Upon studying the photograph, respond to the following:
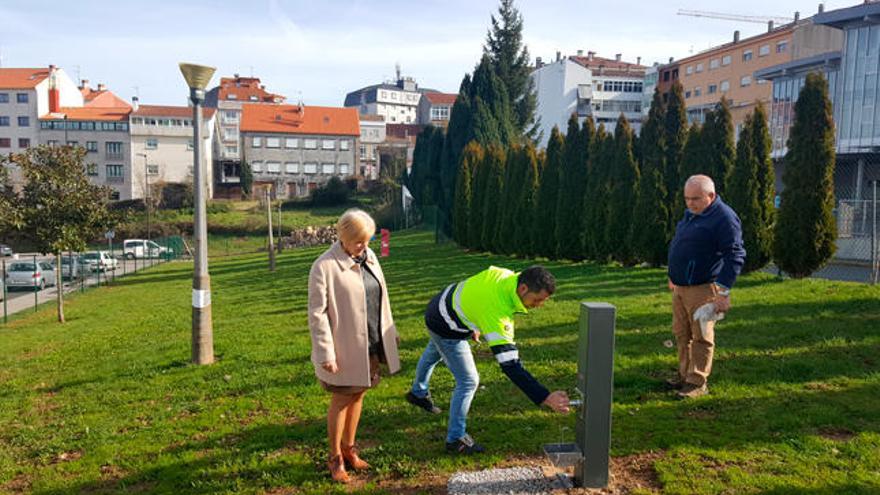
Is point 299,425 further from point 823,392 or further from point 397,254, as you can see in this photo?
point 397,254

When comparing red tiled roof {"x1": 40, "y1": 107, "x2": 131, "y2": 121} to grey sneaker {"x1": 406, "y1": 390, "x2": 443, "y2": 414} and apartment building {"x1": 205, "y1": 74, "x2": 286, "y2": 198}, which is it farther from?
grey sneaker {"x1": 406, "y1": 390, "x2": 443, "y2": 414}

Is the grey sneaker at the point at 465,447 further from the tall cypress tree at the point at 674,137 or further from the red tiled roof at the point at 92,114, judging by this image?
the red tiled roof at the point at 92,114

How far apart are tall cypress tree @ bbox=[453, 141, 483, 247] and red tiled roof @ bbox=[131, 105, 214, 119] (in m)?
46.7

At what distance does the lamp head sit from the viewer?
7.81 metres

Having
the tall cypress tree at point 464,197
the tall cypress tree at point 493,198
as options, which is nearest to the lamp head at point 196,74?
the tall cypress tree at point 493,198

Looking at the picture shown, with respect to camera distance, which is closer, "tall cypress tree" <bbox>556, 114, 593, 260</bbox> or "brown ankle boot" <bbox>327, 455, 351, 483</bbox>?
"brown ankle boot" <bbox>327, 455, 351, 483</bbox>

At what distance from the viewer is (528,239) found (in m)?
20.1

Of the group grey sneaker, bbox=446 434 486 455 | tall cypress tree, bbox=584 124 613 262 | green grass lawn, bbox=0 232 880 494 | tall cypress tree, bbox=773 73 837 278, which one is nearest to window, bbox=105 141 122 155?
tall cypress tree, bbox=584 124 613 262

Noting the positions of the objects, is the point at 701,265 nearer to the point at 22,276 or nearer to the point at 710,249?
the point at 710,249

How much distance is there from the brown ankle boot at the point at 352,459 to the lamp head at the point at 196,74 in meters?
5.71

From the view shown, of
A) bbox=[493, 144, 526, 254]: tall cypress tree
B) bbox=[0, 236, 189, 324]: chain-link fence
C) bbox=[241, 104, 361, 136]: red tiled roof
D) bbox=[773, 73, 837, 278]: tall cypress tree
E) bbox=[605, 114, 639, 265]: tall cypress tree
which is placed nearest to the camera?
bbox=[773, 73, 837, 278]: tall cypress tree

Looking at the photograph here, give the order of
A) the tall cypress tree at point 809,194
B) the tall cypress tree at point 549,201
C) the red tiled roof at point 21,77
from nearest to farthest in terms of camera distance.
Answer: the tall cypress tree at point 809,194 → the tall cypress tree at point 549,201 → the red tiled roof at point 21,77

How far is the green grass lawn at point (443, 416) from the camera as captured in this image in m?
4.17

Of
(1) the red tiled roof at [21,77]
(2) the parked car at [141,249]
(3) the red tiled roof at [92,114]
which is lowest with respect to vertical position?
(2) the parked car at [141,249]
